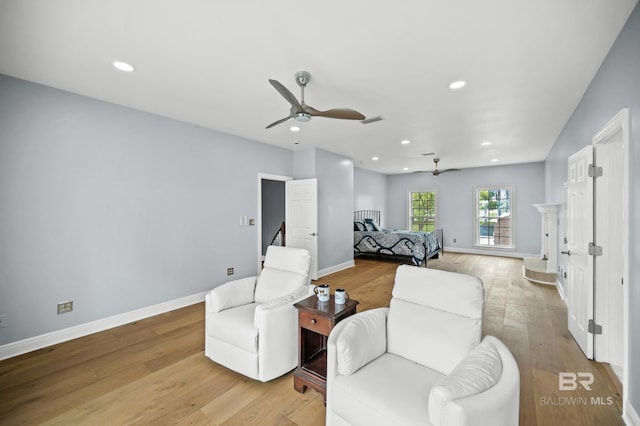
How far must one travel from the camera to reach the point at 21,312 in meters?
2.65

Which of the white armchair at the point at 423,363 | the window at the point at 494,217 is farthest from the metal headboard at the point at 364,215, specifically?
the white armchair at the point at 423,363

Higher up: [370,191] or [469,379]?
[370,191]

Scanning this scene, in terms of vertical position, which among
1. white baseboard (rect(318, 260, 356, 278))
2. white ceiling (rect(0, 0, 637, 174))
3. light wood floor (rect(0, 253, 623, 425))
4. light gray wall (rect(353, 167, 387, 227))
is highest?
white ceiling (rect(0, 0, 637, 174))

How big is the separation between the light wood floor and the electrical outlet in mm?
330

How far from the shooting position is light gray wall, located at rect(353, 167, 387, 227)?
8414mm

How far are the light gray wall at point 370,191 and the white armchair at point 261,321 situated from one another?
577 centimetres

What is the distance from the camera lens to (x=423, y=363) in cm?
168

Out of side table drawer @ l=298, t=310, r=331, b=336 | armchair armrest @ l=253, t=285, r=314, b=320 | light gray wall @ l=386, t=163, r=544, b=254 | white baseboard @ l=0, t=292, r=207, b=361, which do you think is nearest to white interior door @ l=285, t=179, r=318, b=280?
white baseboard @ l=0, t=292, r=207, b=361

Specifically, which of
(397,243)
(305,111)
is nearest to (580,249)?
(305,111)

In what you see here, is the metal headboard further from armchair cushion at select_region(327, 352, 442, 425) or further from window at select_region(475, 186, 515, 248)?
armchair cushion at select_region(327, 352, 442, 425)

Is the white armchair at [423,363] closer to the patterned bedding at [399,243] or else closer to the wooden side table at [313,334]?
the wooden side table at [313,334]

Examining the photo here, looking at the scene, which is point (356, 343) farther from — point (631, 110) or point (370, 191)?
point (370, 191)

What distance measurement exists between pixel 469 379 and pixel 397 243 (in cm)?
571

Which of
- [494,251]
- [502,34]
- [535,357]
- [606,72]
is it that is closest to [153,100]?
[502,34]
